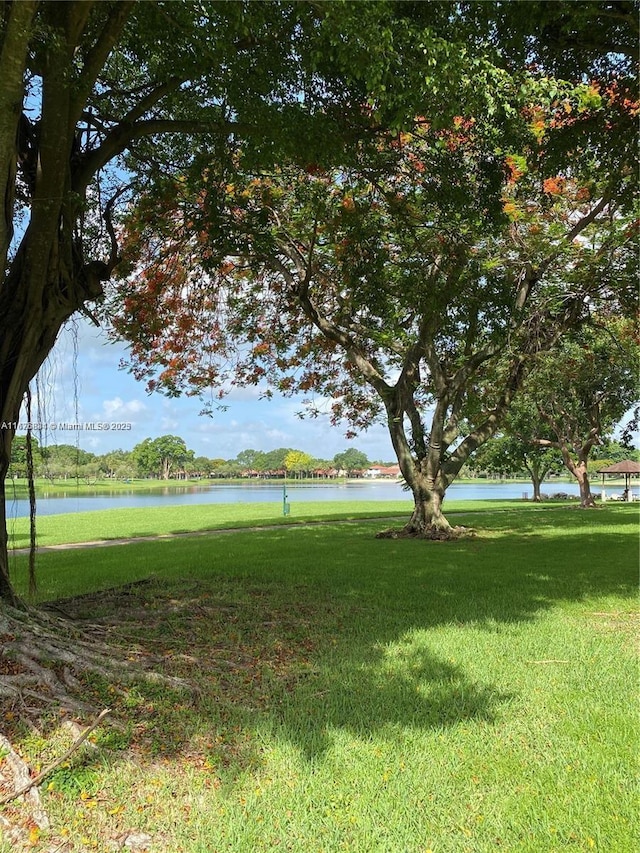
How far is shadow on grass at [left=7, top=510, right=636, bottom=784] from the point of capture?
3.27 metres

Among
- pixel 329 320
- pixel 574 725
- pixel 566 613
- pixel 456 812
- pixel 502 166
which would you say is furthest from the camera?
pixel 329 320

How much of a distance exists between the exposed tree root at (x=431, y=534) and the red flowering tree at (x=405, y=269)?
0.24 feet

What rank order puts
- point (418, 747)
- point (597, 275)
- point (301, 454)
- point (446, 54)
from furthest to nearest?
point (301, 454)
point (597, 275)
point (446, 54)
point (418, 747)

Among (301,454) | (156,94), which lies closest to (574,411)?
(156,94)

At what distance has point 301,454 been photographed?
3177 inches

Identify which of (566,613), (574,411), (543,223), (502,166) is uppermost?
(543,223)

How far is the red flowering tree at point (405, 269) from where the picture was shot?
669cm

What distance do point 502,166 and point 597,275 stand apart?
4.50 m

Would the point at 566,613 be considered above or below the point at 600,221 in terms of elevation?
below

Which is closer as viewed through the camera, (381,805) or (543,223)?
(381,805)

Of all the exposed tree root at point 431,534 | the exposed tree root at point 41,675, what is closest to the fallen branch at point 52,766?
the exposed tree root at point 41,675

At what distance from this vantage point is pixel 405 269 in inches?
338

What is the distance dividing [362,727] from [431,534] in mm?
10041

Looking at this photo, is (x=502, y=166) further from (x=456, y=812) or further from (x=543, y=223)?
(x=456, y=812)
